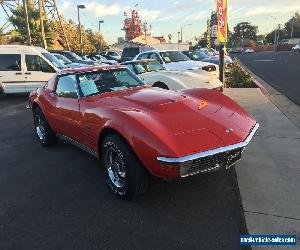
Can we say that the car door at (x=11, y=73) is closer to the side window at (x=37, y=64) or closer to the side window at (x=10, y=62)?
the side window at (x=10, y=62)

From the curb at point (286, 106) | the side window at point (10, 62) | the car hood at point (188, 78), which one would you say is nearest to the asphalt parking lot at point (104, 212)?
the curb at point (286, 106)

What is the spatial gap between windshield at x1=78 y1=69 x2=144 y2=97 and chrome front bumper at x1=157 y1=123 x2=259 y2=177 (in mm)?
2202

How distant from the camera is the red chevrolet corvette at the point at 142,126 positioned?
12.5 ft

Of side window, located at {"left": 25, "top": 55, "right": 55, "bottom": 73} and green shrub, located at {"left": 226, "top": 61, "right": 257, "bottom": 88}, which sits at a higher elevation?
side window, located at {"left": 25, "top": 55, "right": 55, "bottom": 73}

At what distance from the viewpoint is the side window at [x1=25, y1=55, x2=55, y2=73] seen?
1356cm

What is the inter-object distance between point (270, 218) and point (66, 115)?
3.40 metres

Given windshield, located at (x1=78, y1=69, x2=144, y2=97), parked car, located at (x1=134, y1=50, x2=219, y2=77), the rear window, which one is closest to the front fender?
windshield, located at (x1=78, y1=69, x2=144, y2=97)

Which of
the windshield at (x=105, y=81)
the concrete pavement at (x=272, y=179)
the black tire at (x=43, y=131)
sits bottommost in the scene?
the concrete pavement at (x=272, y=179)

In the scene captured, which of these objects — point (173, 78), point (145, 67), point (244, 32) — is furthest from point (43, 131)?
point (244, 32)

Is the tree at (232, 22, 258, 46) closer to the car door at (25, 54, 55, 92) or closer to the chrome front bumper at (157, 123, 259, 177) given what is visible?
the car door at (25, 54, 55, 92)

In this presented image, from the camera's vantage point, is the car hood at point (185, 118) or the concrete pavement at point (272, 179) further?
the car hood at point (185, 118)

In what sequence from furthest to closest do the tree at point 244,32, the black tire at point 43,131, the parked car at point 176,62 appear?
the tree at point 244,32, the parked car at point 176,62, the black tire at point 43,131

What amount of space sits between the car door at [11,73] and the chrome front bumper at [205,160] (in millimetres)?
11149

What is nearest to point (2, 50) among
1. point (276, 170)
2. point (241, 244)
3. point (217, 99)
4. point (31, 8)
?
point (217, 99)
